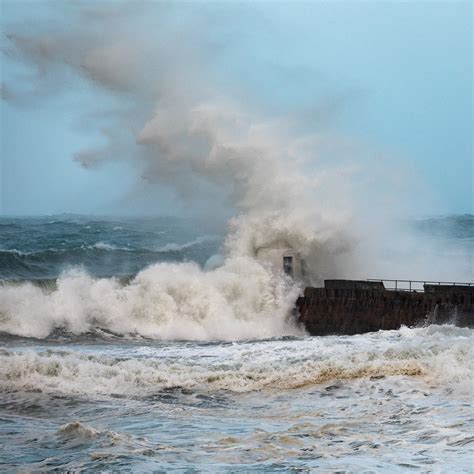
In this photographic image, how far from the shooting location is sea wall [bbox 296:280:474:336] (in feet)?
53.7

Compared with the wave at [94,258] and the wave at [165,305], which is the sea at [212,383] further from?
the wave at [94,258]

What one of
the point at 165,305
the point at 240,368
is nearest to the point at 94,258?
the point at 165,305

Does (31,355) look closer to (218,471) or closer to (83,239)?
(218,471)

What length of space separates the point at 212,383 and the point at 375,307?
556cm

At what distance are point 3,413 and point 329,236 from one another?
43.6ft

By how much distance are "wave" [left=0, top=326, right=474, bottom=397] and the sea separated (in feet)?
0.10

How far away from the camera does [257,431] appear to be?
9727mm

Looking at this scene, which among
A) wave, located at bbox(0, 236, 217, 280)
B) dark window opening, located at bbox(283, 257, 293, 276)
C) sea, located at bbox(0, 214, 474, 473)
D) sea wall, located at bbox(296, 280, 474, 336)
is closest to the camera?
sea, located at bbox(0, 214, 474, 473)

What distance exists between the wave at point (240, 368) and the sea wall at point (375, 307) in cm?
205

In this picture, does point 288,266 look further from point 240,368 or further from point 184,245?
point 184,245

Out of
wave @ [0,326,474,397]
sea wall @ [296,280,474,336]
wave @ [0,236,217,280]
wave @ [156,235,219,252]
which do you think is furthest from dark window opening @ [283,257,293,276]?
wave @ [156,235,219,252]

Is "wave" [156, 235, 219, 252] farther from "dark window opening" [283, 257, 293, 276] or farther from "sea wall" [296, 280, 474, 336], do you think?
"sea wall" [296, 280, 474, 336]

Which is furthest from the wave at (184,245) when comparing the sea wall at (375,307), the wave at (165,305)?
the sea wall at (375,307)

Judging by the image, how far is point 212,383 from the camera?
12648 millimetres
